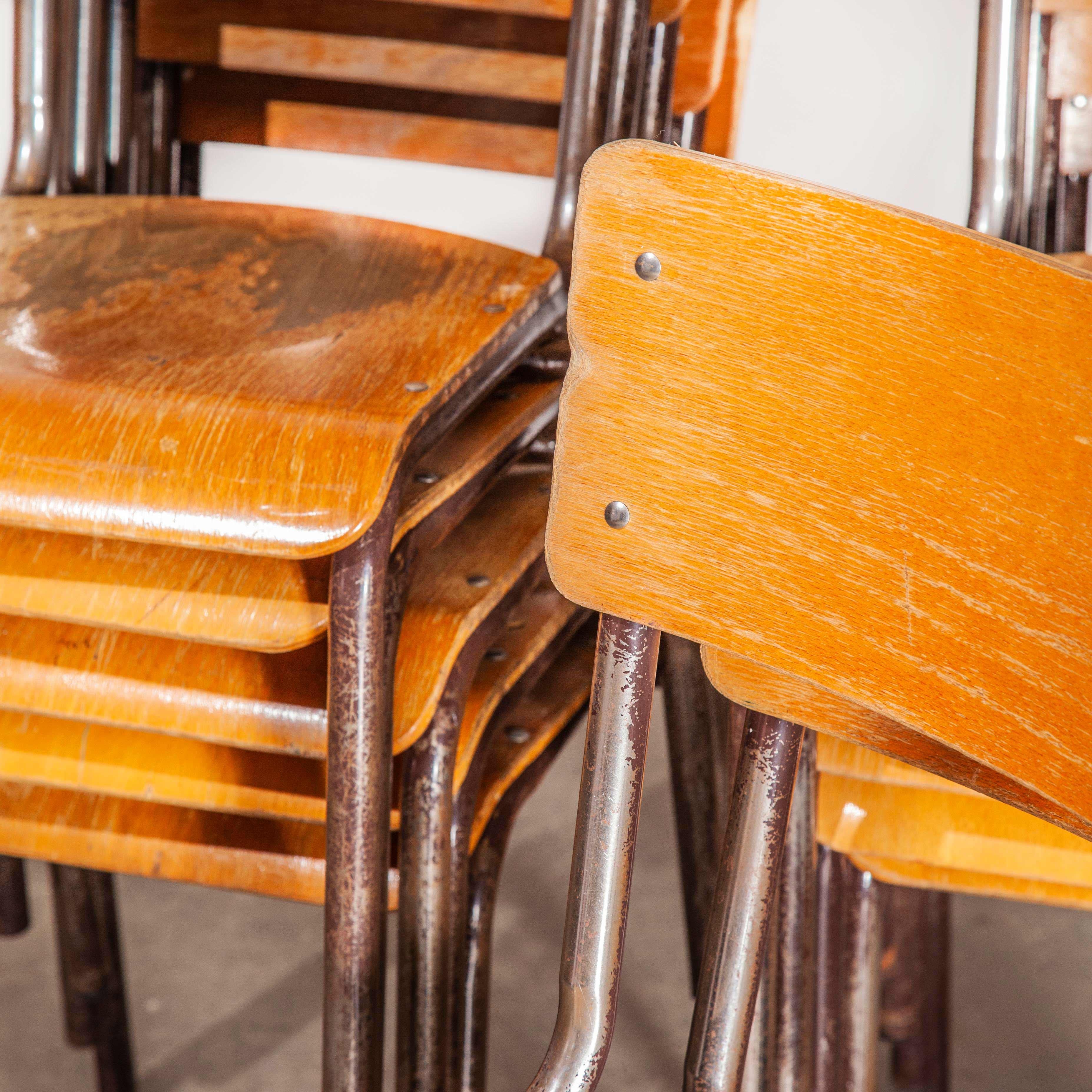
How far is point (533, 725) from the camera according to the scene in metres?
0.70

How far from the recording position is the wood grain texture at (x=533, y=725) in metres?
0.66

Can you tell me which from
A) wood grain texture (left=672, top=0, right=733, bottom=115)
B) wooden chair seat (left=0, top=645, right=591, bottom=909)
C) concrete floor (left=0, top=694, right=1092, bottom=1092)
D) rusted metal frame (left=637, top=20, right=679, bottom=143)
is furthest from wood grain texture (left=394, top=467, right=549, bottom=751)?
concrete floor (left=0, top=694, right=1092, bottom=1092)

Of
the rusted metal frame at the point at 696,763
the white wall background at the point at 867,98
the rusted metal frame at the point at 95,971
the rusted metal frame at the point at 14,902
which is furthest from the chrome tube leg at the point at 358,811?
the white wall background at the point at 867,98

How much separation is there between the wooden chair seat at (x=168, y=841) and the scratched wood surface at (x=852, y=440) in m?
0.31

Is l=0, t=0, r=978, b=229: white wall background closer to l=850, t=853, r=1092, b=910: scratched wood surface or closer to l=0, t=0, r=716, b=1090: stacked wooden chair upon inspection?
l=0, t=0, r=716, b=1090: stacked wooden chair

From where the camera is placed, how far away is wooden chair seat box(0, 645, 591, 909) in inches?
24.1

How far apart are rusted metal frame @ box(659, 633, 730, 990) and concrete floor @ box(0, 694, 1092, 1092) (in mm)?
262

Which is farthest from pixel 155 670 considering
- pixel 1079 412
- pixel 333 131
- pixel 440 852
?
pixel 333 131

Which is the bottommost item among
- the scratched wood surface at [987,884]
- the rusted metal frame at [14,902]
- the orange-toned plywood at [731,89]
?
the rusted metal frame at [14,902]

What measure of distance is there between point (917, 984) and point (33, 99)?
0.96m

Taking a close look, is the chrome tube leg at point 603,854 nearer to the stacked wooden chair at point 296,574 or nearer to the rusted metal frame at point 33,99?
the stacked wooden chair at point 296,574

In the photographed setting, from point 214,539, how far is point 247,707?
108 mm

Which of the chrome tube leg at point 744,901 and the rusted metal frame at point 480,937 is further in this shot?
the rusted metal frame at point 480,937

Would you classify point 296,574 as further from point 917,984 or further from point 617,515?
point 917,984
